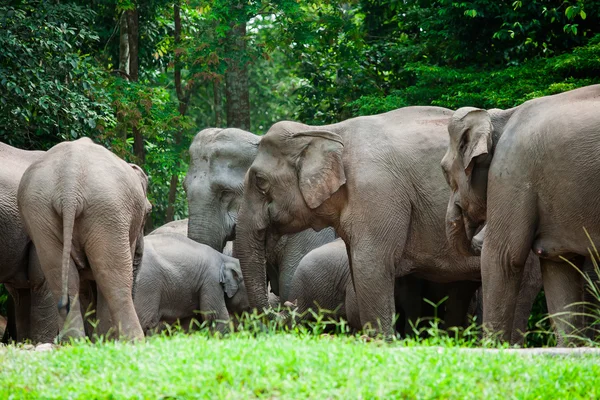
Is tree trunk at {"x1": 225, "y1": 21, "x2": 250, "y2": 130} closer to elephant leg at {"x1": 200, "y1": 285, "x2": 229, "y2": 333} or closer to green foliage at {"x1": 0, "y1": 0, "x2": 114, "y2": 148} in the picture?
green foliage at {"x1": 0, "y1": 0, "x2": 114, "y2": 148}

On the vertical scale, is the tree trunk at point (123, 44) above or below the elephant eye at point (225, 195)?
above

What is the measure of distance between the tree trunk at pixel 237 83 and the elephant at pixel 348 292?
578 cm

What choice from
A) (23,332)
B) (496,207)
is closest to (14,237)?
(23,332)

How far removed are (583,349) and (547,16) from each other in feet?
30.9

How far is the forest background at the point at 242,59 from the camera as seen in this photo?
48.2ft

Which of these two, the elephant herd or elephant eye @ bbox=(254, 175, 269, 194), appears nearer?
the elephant herd

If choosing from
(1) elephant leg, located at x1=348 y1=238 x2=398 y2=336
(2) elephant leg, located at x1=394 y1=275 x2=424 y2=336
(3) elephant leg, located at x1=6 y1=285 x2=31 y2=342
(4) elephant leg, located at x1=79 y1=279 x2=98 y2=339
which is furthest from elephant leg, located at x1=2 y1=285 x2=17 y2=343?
(1) elephant leg, located at x1=348 y1=238 x2=398 y2=336

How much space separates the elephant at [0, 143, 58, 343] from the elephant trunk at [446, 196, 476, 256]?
424 cm

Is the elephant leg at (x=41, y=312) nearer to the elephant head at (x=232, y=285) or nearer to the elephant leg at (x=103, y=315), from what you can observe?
the elephant leg at (x=103, y=315)

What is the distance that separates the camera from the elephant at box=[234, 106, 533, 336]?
423 inches

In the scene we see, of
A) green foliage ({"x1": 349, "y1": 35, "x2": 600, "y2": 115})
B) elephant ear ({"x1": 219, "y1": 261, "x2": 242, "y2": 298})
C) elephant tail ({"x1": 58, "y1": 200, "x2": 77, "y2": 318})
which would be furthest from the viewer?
green foliage ({"x1": 349, "y1": 35, "x2": 600, "y2": 115})

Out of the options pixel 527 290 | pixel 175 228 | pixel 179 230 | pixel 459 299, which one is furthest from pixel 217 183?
pixel 527 290

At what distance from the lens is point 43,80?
14.6 metres

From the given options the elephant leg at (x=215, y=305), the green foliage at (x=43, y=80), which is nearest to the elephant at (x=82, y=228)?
the elephant leg at (x=215, y=305)
